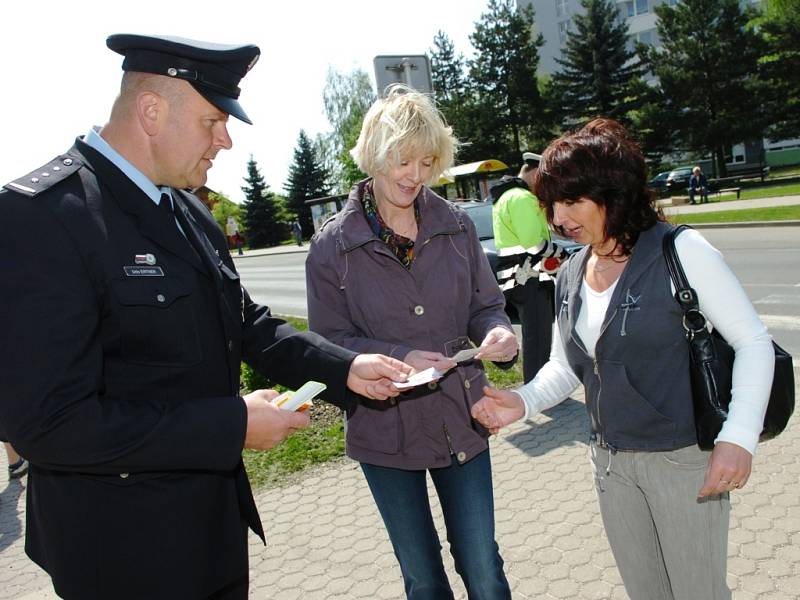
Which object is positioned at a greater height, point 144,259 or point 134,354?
point 144,259

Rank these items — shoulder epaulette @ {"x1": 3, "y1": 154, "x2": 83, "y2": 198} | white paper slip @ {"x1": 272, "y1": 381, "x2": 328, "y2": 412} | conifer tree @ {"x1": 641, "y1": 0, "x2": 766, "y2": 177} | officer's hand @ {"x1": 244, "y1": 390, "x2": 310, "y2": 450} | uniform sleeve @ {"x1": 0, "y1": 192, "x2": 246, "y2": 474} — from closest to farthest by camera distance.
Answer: uniform sleeve @ {"x1": 0, "y1": 192, "x2": 246, "y2": 474}, shoulder epaulette @ {"x1": 3, "y1": 154, "x2": 83, "y2": 198}, officer's hand @ {"x1": 244, "y1": 390, "x2": 310, "y2": 450}, white paper slip @ {"x1": 272, "y1": 381, "x2": 328, "y2": 412}, conifer tree @ {"x1": 641, "y1": 0, "x2": 766, "y2": 177}

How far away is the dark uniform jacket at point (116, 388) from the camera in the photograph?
1542 millimetres

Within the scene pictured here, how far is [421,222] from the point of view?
8.71 ft

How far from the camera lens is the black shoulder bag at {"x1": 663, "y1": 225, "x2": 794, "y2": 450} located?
2.03 metres

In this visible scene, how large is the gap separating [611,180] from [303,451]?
421 cm

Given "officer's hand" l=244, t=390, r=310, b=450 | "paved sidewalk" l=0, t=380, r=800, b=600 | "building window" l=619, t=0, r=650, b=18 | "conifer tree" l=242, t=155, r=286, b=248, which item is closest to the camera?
"officer's hand" l=244, t=390, r=310, b=450

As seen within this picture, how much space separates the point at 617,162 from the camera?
2.23 metres

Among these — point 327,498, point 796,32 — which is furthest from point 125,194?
point 796,32

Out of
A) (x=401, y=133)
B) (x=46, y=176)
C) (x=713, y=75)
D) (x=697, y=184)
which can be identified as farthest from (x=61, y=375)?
(x=713, y=75)

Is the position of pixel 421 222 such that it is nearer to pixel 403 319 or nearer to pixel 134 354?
pixel 403 319

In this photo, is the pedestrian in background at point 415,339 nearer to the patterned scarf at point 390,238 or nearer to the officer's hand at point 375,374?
the patterned scarf at point 390,238

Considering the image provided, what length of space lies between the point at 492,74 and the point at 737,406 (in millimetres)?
53954

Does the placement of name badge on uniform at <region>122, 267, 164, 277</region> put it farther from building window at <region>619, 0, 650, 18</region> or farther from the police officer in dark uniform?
building window at <region>619, 0, 650, 18</region>

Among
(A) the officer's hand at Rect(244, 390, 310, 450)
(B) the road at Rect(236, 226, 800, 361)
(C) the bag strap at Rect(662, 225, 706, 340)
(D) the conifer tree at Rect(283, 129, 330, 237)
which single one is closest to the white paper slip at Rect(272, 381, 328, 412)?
(A) the officer's hand at Rect(244, 390, 310, 450)
